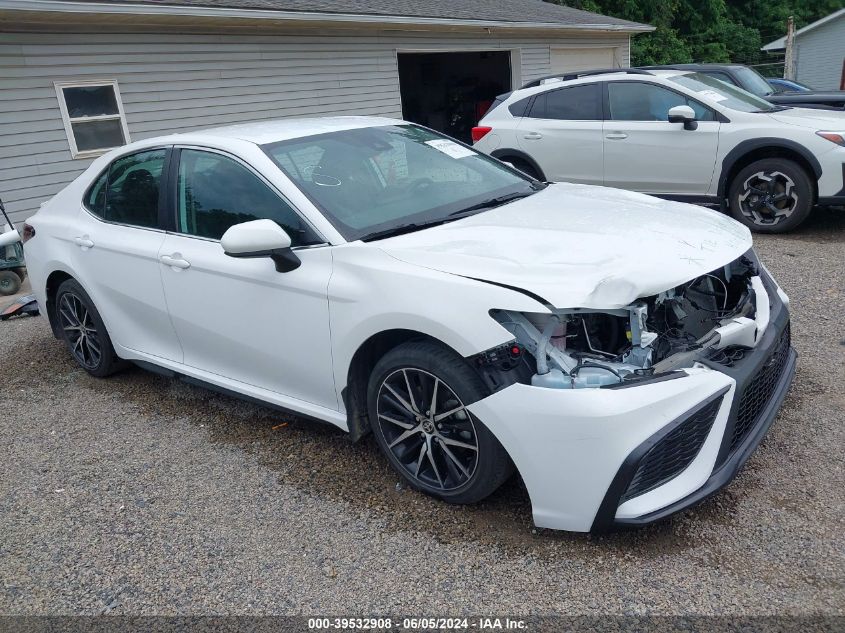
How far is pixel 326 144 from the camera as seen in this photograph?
3.76 metres

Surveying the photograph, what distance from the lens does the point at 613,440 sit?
2.48 metres

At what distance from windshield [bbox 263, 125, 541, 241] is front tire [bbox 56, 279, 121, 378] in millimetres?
1930

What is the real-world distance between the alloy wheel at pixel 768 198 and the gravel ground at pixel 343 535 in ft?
10.1

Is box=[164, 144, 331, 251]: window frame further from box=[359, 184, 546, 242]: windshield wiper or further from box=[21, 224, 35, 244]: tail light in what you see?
box=[21, 224, 35, 244]: tail light

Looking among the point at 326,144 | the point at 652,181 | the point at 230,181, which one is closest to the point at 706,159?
the point at 652,181

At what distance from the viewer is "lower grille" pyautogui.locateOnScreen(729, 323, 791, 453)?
2773 millimetres

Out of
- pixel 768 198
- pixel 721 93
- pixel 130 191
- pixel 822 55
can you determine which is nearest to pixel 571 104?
pixel 721 93

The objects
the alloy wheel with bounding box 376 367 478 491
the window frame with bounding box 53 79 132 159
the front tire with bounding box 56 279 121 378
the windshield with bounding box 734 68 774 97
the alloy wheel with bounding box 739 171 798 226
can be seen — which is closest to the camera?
the alloy wheel with bounding box 376 367 478 491

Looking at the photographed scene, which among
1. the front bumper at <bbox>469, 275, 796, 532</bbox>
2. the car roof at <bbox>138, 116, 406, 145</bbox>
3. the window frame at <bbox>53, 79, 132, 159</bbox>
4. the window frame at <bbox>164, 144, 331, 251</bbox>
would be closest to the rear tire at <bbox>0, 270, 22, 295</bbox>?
the window frame at <bbox>53, 79, 132, 159</bbox>

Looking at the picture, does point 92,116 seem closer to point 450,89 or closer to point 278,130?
point 278,130

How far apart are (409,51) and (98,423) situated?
10.2 m

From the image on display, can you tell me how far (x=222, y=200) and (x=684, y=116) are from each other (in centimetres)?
514

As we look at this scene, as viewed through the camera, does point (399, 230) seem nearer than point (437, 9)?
Yes

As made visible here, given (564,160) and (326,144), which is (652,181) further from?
(326,144)
